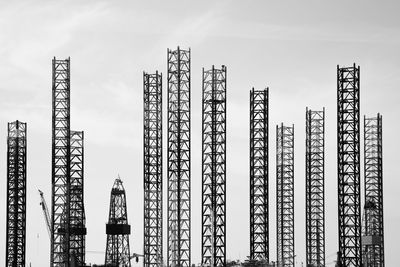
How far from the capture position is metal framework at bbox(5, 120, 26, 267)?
386ft

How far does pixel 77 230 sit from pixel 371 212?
30.5 metres

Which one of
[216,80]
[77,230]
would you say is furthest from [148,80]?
[77,230]

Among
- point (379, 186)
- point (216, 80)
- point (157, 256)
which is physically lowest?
point (157, 256)

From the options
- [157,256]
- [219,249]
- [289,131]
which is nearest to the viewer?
[219,249]

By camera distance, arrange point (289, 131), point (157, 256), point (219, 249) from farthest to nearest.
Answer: point (289, 131) < point (157, 256) < point (219, 249)

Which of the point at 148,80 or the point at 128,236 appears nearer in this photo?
the point at 148,80

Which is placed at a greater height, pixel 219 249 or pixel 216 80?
pixel 216 80

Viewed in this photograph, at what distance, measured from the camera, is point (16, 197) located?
4626 inches

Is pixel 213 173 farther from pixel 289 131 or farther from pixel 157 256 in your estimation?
pixel 289 131

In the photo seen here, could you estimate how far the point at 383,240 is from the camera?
115562 mm

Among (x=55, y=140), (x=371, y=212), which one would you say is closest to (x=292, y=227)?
(x=371, y=212)

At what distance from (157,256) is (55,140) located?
15788 mm

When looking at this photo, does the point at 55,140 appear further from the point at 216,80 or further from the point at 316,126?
the point at 316,126

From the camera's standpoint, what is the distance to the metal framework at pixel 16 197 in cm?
11756
